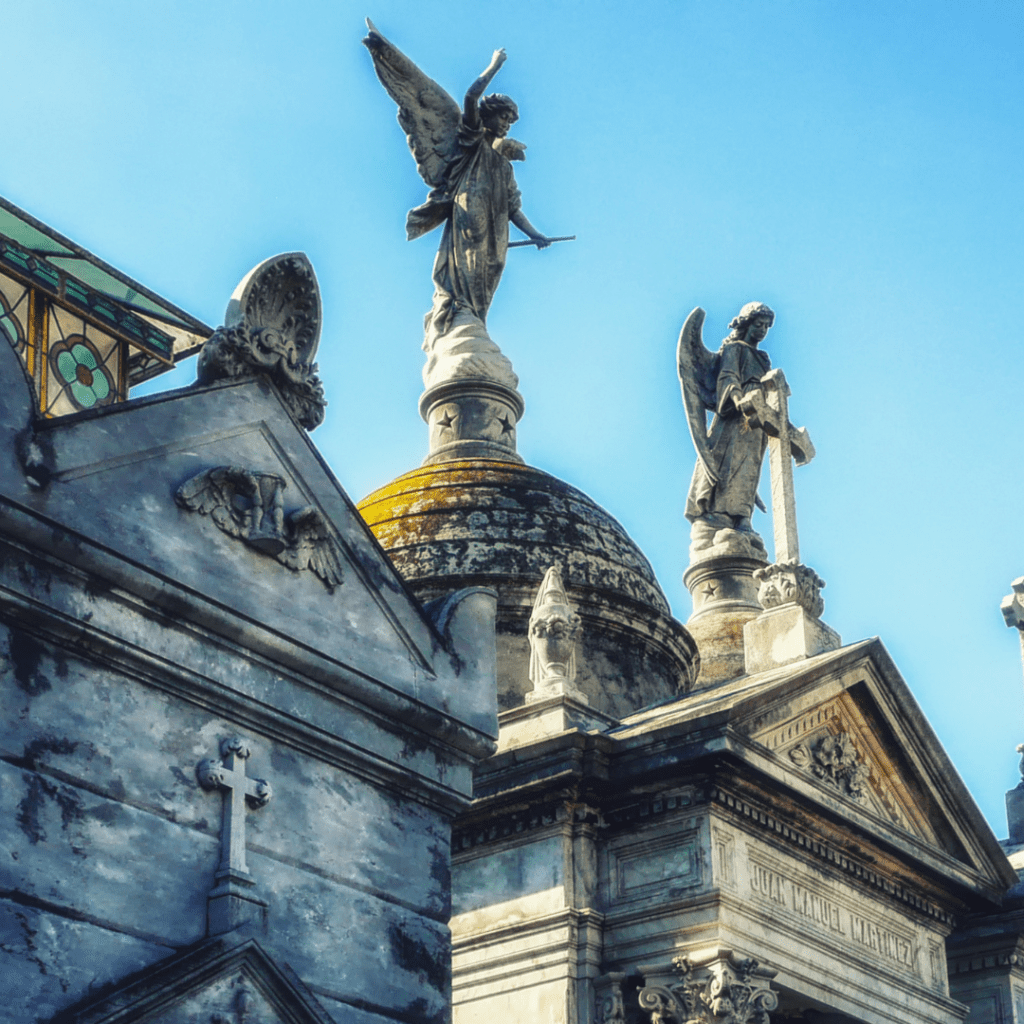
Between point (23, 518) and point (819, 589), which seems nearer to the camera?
point (23, 518)

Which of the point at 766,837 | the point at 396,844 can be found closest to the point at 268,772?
the point at 396,844

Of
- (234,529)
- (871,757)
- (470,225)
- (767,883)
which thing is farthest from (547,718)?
(470,225)

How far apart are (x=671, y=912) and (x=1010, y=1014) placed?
5.81 meters

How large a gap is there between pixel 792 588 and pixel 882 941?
10.7ft

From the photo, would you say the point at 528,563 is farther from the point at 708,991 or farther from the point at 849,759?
the point at 708,991

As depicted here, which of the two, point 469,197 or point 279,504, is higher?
point 469,197

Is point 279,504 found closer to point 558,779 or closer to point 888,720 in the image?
point 558,779

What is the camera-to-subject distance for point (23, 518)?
8688 mm

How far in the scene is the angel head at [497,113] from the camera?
69.7 ft

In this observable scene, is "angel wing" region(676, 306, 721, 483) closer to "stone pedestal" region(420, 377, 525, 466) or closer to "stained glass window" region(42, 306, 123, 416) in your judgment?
"stone pedestal" region(420, 377, 525, 466)

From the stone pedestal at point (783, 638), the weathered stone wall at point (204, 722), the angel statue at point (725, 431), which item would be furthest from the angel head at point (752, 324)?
the weathered stone wall at point (204, 722)

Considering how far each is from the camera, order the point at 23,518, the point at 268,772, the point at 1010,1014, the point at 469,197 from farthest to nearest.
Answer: the point at 469,197 < the point at 1010,1014 < the point at 268,772 < the point at 23,518

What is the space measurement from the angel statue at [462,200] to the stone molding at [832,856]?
24.2 feet

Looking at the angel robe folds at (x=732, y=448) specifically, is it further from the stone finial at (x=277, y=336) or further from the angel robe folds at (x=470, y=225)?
the stone finial at (x=277, y=336)
